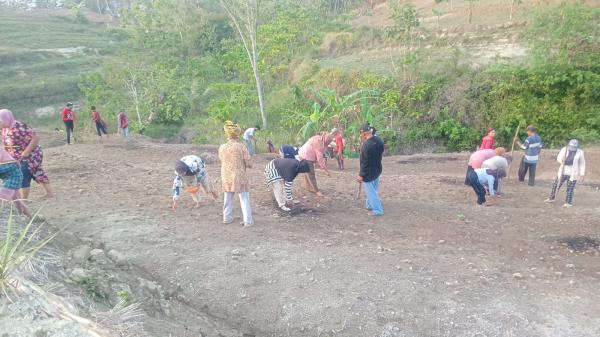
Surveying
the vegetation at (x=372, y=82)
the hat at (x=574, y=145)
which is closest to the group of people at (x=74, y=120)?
the vegetation at (x=372, y=82)

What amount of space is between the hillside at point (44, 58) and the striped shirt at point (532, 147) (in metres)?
25.8

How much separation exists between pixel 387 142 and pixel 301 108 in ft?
15.3

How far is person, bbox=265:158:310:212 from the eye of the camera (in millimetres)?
6746

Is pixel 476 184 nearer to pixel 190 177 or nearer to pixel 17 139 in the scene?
pixel 190 177

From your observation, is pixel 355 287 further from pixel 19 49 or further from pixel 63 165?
pixel 19 49

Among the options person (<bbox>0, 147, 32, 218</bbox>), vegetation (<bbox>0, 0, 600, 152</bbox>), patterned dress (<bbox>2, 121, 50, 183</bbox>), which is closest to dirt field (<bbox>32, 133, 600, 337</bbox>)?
patterned dress (<bbox>2, 121, 50, 183</bbox>)

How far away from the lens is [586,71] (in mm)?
14641

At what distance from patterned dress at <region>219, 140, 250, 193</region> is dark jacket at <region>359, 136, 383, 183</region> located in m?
1.77

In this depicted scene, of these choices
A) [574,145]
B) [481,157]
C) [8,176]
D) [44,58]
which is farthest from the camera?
[44,58]

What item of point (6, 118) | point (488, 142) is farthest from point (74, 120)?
point (488, 142)

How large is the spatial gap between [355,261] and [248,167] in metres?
2.03

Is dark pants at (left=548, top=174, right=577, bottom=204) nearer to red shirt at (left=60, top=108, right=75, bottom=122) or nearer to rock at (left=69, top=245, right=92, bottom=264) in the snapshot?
rock at (left=69, top=245, right=92, bottom=264)

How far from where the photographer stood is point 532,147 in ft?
29.0

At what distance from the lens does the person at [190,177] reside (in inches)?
259
